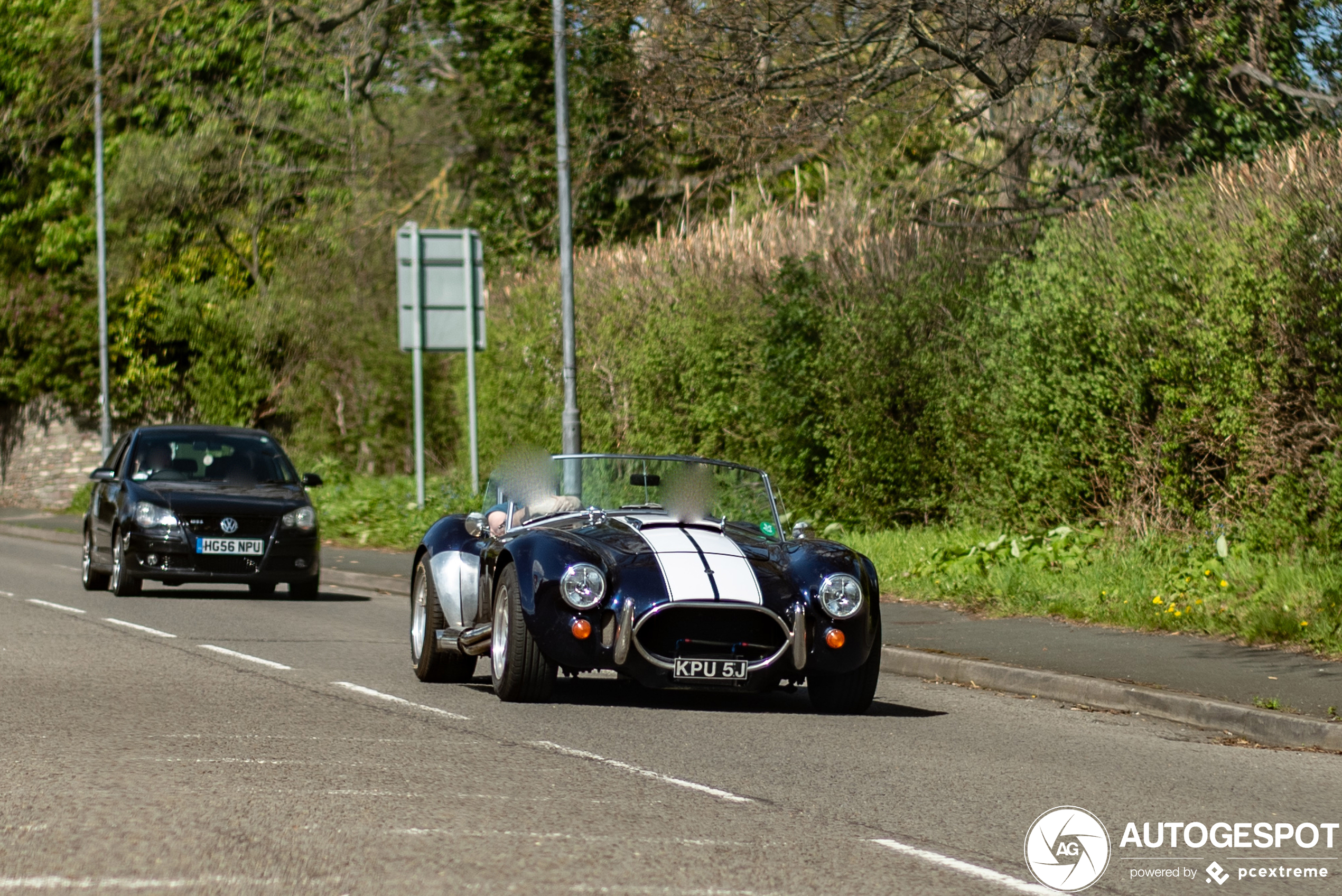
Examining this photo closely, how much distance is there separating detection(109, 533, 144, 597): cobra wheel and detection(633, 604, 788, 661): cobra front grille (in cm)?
961

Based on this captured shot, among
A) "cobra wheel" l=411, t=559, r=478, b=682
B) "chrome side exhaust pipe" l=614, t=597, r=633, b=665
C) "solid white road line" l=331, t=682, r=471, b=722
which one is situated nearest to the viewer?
"chrome side exhaust pipe" l=614, t=597, r=633, b=665

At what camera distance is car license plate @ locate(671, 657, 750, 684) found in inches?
352

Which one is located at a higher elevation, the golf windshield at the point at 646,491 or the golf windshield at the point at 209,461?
the golf windshield at the point at 209,461

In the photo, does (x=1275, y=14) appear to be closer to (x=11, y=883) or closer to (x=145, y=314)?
(x=11, y=883)

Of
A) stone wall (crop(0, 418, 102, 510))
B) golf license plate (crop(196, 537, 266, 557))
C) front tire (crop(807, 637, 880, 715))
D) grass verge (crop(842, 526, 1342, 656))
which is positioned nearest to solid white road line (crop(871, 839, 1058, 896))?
front tire (crop(807, 637, 880, 715))

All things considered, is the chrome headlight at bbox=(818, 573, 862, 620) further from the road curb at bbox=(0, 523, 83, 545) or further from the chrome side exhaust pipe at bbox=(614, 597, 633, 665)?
the road curb at bbox=(0, 523, 83, 545)

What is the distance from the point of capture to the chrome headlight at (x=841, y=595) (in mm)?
9195

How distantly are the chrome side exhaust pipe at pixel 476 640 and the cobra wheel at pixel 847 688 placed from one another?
1764mm

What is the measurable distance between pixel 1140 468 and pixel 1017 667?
15.0ft

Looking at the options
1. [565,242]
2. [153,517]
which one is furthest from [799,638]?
[565,242]

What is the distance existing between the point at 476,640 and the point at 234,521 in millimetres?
7832

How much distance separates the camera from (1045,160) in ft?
70.4

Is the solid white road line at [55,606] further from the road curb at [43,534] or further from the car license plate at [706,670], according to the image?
the road curb at [43,534]

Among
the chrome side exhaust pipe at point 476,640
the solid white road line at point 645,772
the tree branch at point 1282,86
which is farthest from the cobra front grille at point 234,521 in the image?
the tree branch at point 1282,86
